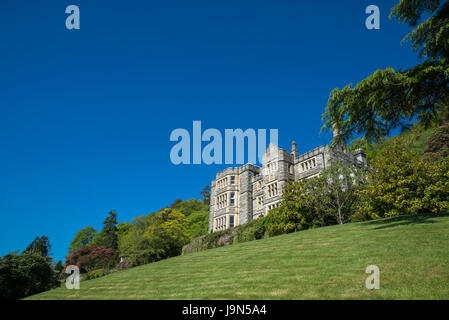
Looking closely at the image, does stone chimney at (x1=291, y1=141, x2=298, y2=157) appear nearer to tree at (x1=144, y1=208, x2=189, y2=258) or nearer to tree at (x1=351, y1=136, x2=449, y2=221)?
tree at (x1=351, y1=136, x2=449, y2=221)

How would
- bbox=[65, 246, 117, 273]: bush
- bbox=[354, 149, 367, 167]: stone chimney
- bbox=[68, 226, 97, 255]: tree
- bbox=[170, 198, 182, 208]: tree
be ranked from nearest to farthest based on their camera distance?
bbox=[354, 149, 367, 167]: stone chimney, bbox=[65, 246, 117, 273]: bush, bbox=[68, 226, 97, 255]: tree, bbox=[170, 198, 182, 208]: tree

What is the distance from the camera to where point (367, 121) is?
12227 millimetres

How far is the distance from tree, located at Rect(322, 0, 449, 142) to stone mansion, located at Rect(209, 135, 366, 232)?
53.3 feet

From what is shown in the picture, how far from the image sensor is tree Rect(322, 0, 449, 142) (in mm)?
10086

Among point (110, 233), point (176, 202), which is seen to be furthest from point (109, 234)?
point (176, 202)

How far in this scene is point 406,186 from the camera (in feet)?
57.9

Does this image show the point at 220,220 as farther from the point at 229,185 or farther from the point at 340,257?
the point at 340,257

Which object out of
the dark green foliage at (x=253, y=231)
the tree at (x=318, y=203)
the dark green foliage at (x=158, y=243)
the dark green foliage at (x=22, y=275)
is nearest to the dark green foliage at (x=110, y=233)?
the dark green foliage at (x=158, y=243)

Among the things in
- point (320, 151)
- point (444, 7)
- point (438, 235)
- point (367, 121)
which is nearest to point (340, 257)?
point (438, 235)

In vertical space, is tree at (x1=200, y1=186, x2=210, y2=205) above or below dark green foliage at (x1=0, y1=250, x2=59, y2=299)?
above

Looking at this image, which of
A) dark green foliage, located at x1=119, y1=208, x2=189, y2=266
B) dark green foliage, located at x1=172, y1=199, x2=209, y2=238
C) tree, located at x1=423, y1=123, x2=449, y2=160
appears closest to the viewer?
tree, located at x1=423, y1=123, x2=449, y2=160

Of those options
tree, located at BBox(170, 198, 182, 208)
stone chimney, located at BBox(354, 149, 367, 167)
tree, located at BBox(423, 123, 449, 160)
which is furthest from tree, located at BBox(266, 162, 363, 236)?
tree, located at BBox(170, 198, 182, 208)
